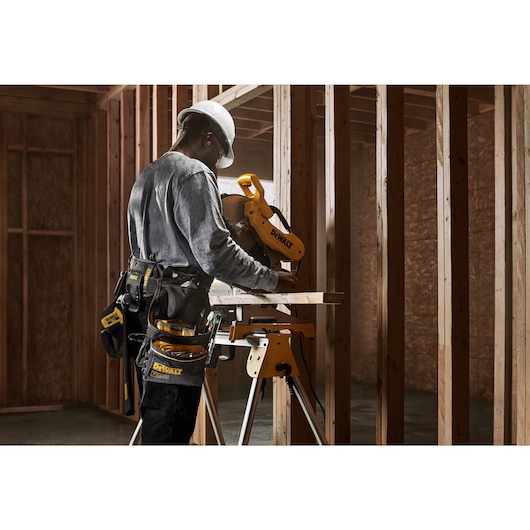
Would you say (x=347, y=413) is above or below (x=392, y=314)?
below

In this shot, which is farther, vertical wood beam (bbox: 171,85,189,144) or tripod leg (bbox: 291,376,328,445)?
vertical wood beam (bbox: 171,85,189,144)

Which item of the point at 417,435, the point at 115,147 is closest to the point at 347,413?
the point at 417,435

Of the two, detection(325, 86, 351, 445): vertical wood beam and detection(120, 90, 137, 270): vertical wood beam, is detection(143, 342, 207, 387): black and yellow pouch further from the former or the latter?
detection(120, 90, 137, 270): vertical wood beam

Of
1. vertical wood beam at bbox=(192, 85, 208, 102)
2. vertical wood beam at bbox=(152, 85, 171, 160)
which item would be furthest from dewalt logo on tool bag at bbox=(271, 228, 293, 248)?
vertical wood beam at bbox=(152, 85, 171, 160)

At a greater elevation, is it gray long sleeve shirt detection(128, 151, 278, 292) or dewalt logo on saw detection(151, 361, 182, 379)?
gray long sleeve shirt detection(128, 151, 278, 292)

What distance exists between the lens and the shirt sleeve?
256 centimetres

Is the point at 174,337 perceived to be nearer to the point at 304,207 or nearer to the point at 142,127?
the point at 304,207

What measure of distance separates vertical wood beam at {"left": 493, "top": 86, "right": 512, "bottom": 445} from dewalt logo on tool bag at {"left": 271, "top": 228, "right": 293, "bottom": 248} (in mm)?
913

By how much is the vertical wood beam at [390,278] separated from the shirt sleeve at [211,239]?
22.8 inches

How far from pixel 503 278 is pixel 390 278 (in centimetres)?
48
